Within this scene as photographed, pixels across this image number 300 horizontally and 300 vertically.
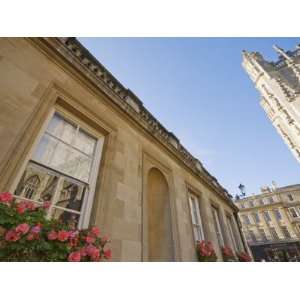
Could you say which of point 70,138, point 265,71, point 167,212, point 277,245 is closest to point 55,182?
point 70,138

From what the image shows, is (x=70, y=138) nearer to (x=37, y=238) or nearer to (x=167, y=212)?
(x=37, y=238)

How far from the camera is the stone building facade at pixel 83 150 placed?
2.62m

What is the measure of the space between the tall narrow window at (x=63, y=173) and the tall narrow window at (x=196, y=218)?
4.25m

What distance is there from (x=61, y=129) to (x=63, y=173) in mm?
884

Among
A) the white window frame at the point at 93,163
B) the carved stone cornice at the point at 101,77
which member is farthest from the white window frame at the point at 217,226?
the white window frame at the point at 93,163

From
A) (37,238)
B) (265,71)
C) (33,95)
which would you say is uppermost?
(265,71)

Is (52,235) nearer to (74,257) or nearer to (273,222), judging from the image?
(74,257)

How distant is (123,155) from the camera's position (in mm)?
4246

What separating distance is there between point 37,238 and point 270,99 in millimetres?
38350

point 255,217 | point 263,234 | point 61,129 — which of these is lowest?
point 61,129

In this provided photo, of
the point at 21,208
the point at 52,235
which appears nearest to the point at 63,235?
the point at 52,235

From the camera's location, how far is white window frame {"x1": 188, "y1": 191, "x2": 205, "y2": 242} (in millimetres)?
6215

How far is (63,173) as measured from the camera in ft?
10.0

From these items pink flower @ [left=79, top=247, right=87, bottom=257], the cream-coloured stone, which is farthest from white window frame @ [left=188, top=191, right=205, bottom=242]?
pink flower @ [left=79, top=247, right=87, bottom=257]
